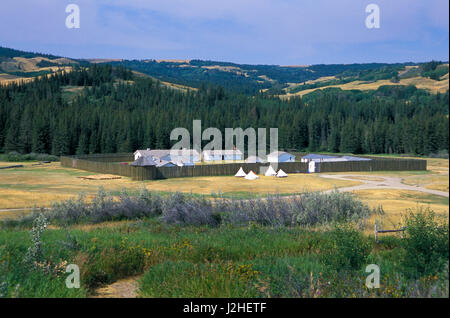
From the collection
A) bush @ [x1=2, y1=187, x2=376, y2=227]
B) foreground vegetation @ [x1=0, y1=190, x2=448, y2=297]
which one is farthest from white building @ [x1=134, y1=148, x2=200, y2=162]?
foreground vegetation @ [x1=0, y1=190, x2=448, y2=297]

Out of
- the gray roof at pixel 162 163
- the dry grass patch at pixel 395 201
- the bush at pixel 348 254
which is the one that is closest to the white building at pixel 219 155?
the gray roof at pixel 162 163

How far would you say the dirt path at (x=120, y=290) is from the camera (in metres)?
8.19

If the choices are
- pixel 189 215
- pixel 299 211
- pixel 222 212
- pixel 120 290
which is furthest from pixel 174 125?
pixel 120 290

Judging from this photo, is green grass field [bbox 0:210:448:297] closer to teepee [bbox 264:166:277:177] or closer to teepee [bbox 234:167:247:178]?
teepee [bbox 234:167:247:178]

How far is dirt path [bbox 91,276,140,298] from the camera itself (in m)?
8.19

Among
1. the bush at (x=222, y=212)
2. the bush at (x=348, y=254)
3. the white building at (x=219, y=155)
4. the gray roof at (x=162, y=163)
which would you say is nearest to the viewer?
the bush at (x=348, y=254)

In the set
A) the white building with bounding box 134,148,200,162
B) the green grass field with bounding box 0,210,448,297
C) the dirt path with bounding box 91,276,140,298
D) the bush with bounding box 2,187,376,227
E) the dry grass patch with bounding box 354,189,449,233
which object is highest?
the green grass field with bounding box 0,210,448,297

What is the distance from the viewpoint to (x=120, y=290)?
859cm

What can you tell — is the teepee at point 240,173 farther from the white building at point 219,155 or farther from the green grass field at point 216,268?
the green grass field at point 216,268

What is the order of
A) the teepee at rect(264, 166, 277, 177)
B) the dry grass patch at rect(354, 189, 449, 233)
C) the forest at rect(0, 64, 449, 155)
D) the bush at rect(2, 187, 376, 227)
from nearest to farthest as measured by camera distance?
the bush at rect(2, 187, 376, 227), the dry grass patch at rect(354, 189, 449, 233), the teepee at rect(264, 166, 277, 177), the forest at rect(0, 64, 449, 155)

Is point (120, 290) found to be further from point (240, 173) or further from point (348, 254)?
point (240, 173)

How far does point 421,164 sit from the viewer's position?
60062mm

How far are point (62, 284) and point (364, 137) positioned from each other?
96667 mm
